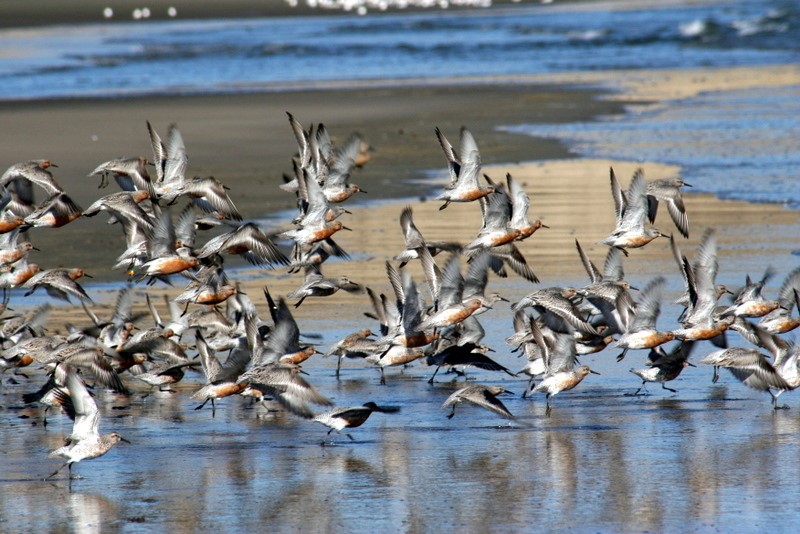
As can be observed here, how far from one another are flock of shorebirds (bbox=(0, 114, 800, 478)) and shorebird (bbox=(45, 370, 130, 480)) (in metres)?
1.02

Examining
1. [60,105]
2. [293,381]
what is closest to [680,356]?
[293,381]

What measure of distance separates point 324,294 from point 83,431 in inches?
189

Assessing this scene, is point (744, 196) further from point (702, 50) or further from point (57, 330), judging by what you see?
point (702, 50)

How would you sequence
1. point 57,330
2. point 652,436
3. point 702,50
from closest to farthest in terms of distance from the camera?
point 652,436
point 57,330
point 702,50

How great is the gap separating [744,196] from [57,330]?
11738mm

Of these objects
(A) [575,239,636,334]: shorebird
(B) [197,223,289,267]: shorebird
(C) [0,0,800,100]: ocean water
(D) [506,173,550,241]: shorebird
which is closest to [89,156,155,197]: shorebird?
(B) [197,223,289,267]: shorebird

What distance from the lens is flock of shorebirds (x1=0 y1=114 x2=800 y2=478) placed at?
11320 millimetres

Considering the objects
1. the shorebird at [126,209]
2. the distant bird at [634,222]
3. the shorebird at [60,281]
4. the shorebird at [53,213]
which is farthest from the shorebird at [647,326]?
the shorebird at [53,213]

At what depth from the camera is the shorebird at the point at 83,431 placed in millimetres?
9477

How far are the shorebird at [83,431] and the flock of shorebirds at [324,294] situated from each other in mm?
1018

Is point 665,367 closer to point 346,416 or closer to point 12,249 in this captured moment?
point 346,416

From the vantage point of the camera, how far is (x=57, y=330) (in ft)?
45.7

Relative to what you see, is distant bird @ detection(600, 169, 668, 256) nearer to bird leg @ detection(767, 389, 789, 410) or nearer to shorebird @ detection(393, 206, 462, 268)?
shorebird @ detection(393, 206, 462, 268)

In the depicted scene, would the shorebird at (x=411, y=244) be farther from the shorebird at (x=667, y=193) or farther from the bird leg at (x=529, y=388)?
the shorebird at (x=667, y=193)
